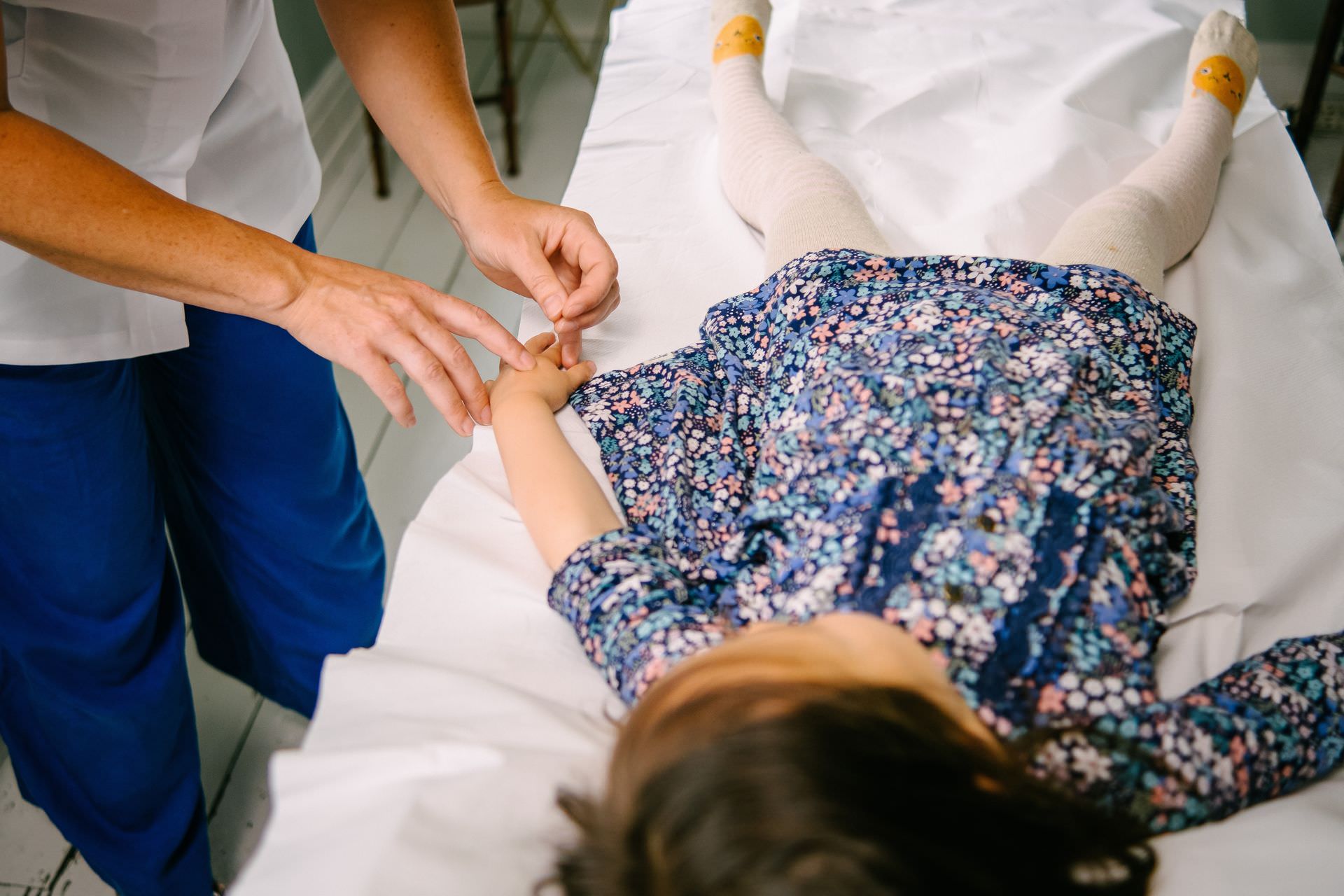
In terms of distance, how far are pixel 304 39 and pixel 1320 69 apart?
243cm

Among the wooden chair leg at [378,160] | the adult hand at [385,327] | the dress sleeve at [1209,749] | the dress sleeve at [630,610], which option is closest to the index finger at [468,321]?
the adult hand at [385,327]

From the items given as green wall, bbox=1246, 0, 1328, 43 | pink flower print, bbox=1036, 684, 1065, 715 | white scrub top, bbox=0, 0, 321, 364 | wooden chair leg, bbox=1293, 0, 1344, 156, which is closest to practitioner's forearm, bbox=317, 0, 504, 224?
white scrub top, bbox=0, 0, 321, 364

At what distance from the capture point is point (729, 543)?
90 cm

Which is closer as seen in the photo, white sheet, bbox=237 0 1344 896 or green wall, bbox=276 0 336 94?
white sheet, bbox=237 0 1344 896

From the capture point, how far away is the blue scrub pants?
0.98 meters

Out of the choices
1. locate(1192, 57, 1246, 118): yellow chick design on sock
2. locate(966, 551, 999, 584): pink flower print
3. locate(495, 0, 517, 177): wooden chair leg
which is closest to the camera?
locate(966, 551, 999, 584): pink flower print

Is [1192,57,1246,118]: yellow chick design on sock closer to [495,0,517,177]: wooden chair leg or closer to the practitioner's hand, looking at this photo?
the practitioner's hand

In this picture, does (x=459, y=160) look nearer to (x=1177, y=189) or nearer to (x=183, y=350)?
(x=183, y=350)

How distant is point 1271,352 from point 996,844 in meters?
0.78

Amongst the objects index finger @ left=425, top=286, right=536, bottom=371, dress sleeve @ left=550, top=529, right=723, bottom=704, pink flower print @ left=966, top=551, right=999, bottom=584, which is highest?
index finger @ left=425, top=286, right=536, bottom=371

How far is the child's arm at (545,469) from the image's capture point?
0.87m

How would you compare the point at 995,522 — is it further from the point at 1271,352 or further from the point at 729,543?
the point at 1271,352

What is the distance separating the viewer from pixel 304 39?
2.56 m

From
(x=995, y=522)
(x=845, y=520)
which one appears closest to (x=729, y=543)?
(x=845, y=520)
